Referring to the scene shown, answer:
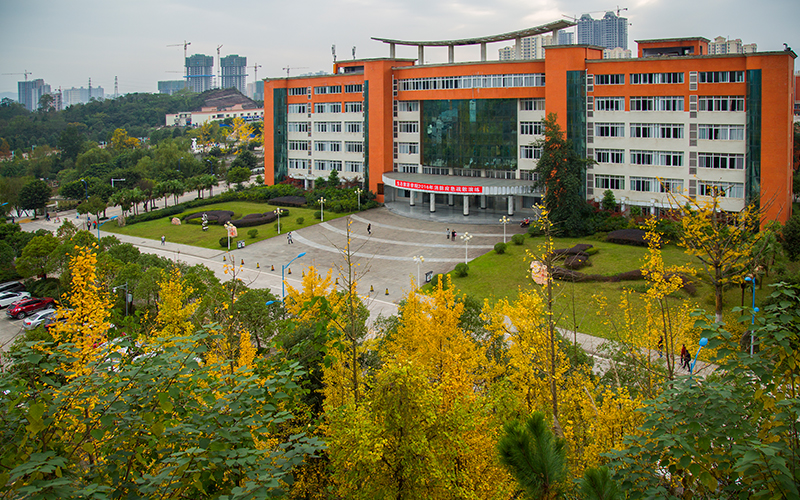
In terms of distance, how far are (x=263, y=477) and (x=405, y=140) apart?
6059 centimetres

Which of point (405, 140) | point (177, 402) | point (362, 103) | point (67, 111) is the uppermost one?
point (67, 111)

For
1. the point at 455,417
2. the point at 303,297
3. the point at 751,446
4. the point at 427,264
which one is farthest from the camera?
the point at 427,264

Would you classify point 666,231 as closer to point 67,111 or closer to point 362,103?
point 362,103

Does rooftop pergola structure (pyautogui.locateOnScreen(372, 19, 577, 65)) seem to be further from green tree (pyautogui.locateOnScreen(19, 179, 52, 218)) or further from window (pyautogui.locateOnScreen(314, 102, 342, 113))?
green tree (pyautogui.locateOnScreen(19, 179, 52, 218))

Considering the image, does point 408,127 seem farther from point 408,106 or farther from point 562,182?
point 562,182

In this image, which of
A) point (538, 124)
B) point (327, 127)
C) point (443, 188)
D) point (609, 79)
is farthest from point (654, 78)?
point (327, 127)

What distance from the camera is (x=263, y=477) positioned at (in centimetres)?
772

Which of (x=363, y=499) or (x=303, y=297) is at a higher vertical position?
(x=303, y=297)

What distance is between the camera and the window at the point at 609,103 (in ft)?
167

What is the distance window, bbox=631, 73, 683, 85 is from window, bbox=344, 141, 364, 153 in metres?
31.6

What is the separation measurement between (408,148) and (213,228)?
2352 cm

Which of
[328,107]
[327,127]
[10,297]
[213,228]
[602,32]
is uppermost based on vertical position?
[602,32]

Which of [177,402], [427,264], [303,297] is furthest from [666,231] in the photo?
[177,402]

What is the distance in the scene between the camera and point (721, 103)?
46031mm
